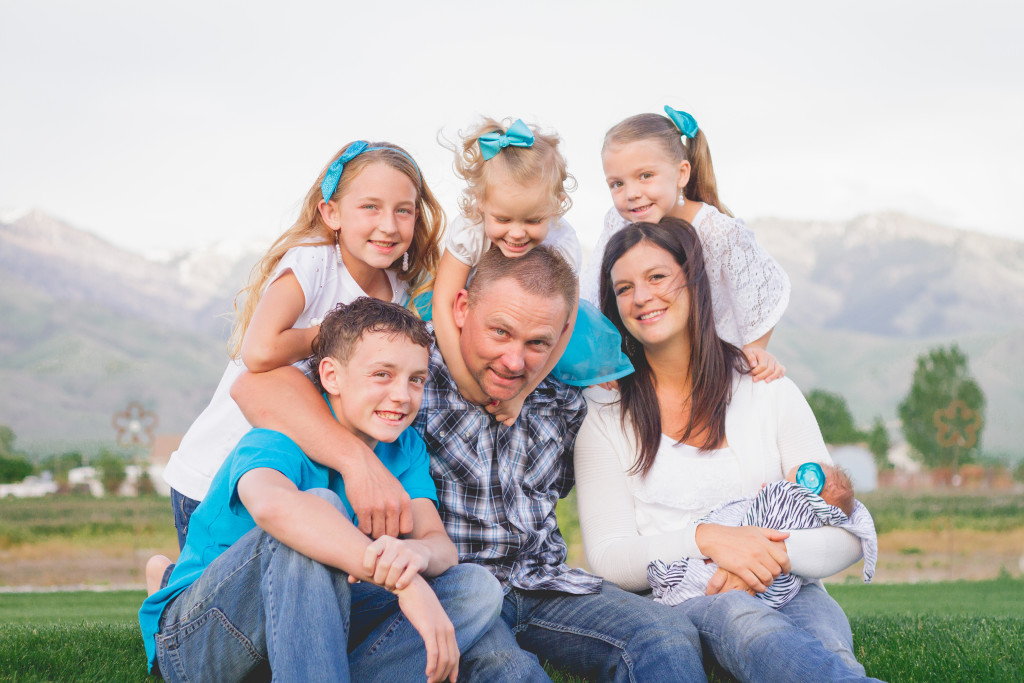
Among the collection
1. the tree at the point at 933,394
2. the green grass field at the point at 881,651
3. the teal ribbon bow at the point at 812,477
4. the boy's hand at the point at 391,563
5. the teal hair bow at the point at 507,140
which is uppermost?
the teal hair bow at the point at 507,140

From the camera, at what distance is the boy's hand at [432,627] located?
95.6 inches

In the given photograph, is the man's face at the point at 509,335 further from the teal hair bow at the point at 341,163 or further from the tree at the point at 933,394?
the tree at the point at 933,394

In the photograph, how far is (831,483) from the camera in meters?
3.37

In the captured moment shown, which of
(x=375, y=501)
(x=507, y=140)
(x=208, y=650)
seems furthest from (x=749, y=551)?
(x=507, y=140)

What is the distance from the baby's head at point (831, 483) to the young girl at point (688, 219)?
1.20 m

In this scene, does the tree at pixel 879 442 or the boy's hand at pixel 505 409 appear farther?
the tree at pixel 879 442

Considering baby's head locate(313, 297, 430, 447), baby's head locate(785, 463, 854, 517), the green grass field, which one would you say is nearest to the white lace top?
baby's head locate(785, 463, 854, 517)

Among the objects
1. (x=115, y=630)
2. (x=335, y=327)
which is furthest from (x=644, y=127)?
(x=115, y=630)

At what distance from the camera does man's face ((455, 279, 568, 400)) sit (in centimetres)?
319

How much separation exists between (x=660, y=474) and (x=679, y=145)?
216cm

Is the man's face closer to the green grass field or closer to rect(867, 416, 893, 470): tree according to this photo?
the green grass field

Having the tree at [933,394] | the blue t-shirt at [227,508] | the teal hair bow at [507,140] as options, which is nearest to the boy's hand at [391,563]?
the blue t-shirt at [227,508]

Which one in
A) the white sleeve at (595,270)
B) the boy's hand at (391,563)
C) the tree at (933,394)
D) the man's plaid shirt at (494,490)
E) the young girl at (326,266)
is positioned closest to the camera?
the boy's hand at (391,563)

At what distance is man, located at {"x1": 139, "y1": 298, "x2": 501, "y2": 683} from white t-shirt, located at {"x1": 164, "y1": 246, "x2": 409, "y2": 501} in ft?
2.26
